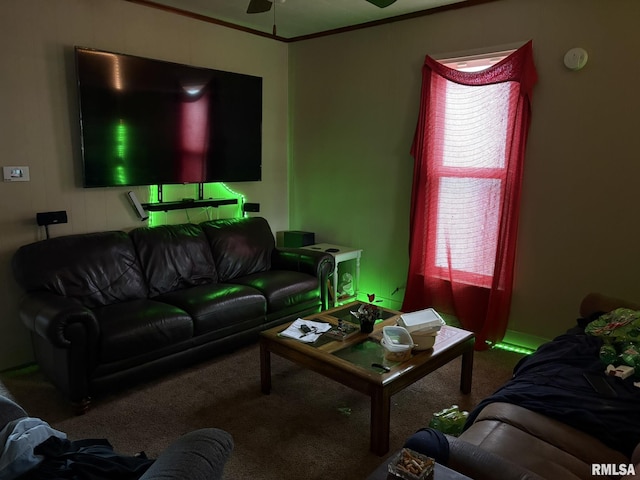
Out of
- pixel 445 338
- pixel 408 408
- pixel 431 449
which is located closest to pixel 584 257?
pixel 445 338

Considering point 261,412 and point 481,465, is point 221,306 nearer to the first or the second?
point 261,412

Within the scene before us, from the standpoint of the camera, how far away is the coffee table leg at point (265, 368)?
9.30 feet

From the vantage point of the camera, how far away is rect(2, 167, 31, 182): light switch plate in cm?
306

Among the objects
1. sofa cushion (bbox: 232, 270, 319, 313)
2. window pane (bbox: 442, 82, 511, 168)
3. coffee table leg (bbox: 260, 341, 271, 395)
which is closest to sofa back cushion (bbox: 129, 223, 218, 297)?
sofa cushion (bbox: 232, 270, 319, 313)

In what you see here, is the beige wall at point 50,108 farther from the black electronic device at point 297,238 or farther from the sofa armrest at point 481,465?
the sofa armrest at point 481,465

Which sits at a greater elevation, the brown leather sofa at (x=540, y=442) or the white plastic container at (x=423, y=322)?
the white plastic container at (x=423, y=322)

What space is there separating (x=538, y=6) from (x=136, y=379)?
11.9ft

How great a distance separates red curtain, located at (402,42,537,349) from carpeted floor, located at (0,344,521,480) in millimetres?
628

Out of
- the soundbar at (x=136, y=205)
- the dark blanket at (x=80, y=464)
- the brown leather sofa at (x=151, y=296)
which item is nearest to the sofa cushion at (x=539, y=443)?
the dark blanket at (x=80, y=464)

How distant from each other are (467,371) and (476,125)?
6.11 ft

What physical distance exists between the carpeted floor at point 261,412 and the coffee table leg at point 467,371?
5 centimetres

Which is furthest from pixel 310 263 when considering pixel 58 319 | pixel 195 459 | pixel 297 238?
pixel 195 459

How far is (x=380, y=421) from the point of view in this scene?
2270 millimetres

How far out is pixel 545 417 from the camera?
6.20ft
